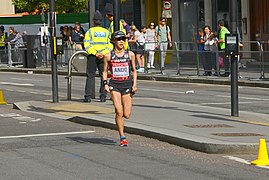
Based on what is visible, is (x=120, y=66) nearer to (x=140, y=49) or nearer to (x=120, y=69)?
(x=120, y=69)

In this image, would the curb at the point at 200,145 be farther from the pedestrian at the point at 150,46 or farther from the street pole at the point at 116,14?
the pedestrian at the point at 150,46

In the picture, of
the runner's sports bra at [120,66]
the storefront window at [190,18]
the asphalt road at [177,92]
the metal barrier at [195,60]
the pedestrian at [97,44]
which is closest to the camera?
the runner's sports bra at [120,66]

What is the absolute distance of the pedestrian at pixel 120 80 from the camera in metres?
12.9

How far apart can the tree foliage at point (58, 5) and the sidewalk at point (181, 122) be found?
47666 millimetres

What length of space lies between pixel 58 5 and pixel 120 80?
5494 cm

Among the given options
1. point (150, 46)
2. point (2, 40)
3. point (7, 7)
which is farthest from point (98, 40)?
point (7, 7)

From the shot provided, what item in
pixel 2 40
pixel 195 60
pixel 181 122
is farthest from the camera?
pixel 2 40

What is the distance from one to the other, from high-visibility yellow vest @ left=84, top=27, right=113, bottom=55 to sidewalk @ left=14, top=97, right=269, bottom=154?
1.25 metres

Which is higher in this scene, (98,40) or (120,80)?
(98,40)

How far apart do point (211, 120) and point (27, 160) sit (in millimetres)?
4706

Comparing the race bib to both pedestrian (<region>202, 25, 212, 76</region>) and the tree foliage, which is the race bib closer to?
pedestrian (<region>202, 25, 212, 76</region>)

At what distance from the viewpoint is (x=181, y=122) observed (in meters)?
14.9

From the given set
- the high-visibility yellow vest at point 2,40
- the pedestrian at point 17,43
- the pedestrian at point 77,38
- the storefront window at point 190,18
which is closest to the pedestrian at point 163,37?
the pedestrian at point 77,38

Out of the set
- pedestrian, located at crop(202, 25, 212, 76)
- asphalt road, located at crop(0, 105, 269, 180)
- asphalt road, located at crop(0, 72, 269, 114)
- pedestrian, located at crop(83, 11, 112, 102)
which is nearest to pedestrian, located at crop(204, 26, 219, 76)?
pedestrian, located at crop(202, 25, 212, 76)
